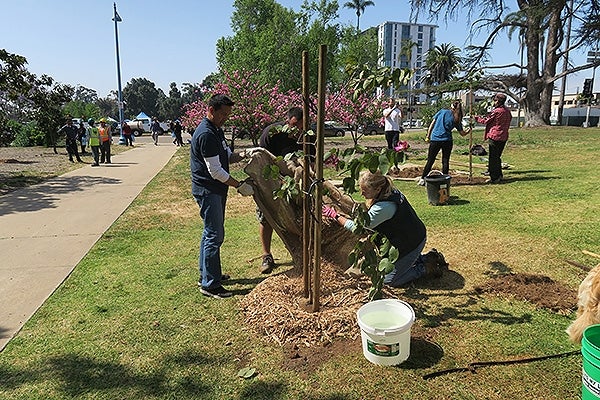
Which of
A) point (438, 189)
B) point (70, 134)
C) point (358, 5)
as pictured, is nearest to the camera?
point (438, 189)

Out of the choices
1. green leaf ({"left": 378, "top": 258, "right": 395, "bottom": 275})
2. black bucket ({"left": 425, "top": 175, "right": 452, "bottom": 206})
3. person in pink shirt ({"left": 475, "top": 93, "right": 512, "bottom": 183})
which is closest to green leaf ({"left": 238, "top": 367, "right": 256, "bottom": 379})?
green leaf ({"left": 378, "top": 258, "right": 395, "bottom": 275})

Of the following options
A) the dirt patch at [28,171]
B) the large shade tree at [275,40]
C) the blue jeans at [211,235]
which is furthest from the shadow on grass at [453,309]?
the large shade tree at [275,40]

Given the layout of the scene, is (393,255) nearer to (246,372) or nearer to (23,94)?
(246,372)

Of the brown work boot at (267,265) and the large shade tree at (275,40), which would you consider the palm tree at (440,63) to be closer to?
the large shade tree at (275,40)

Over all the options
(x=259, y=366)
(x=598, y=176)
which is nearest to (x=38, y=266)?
(x=259, y=366)

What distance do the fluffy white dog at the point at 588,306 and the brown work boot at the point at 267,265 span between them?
2.67 metres

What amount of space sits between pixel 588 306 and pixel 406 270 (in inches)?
56.3

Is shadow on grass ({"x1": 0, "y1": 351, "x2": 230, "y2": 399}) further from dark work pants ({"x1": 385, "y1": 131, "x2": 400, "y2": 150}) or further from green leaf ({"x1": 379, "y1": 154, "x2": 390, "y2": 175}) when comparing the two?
dark work pants ({"x1": 385, "y1": 131, "x2": 400, "y2": 150})

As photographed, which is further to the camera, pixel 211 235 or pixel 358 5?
pixel 358 5

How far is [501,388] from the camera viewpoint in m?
2.55

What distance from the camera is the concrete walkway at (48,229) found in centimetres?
409

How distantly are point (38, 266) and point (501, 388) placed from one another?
4730mm

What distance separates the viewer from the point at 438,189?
280 inches

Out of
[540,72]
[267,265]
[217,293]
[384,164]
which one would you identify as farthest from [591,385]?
[540,72]
